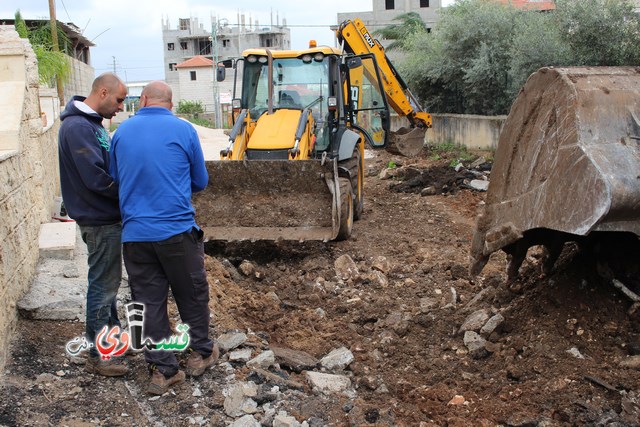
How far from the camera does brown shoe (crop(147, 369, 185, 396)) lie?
4.30 metres

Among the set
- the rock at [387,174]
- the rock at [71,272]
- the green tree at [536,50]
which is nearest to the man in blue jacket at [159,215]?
the rock at [71,272]

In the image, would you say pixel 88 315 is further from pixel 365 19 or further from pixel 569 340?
pixel 365 19

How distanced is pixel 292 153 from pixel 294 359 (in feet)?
14.1


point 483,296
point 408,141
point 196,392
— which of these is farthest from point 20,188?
point 408,141

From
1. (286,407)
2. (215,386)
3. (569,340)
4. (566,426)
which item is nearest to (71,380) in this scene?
(215,386)

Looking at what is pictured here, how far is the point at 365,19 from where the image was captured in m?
45.3

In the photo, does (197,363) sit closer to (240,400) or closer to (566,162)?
Answer: (240,400)

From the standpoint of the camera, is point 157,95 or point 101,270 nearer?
point 157,95

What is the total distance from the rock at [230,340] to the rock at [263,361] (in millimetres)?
231

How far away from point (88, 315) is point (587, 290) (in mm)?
3482

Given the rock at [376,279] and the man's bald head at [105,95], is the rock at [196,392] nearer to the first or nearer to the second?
the man's bald head at [105,95]

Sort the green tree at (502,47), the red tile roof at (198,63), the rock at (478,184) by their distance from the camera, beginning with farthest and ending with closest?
the red tile roof at (198,63) < the green tree at (502,47) < the rock at (478,184)

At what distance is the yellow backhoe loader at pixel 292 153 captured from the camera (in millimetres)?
8562

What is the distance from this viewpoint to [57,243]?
664 cm
